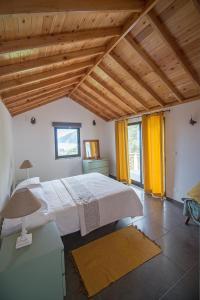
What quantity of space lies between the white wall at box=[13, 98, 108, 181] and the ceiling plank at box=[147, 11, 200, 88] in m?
3.65

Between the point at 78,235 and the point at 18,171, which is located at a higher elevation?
A: the point at 18,171

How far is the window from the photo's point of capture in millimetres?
5031

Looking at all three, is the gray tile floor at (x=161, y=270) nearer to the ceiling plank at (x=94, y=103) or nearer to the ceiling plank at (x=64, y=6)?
the ceiling plank at (x=64, y=6)

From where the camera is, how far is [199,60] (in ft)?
7.40

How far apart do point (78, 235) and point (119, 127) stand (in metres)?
3.58

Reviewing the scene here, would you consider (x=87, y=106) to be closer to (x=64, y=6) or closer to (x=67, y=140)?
(x=67, y=140)

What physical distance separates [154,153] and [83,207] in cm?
247

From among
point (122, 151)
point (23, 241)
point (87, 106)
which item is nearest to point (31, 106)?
point (87, 106)

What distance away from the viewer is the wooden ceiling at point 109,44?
4.67 ft

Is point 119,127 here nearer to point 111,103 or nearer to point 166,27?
point 111,103

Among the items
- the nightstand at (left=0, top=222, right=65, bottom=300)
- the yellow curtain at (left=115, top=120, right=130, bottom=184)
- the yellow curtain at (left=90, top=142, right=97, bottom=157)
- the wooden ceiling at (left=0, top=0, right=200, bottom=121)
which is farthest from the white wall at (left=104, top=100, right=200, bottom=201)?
the nightstand at (left=0, top=222, right=65, bottom=300)

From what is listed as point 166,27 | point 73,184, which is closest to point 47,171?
point 73,184

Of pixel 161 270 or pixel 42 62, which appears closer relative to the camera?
pixel 161 270

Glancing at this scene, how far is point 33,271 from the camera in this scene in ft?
4.26
